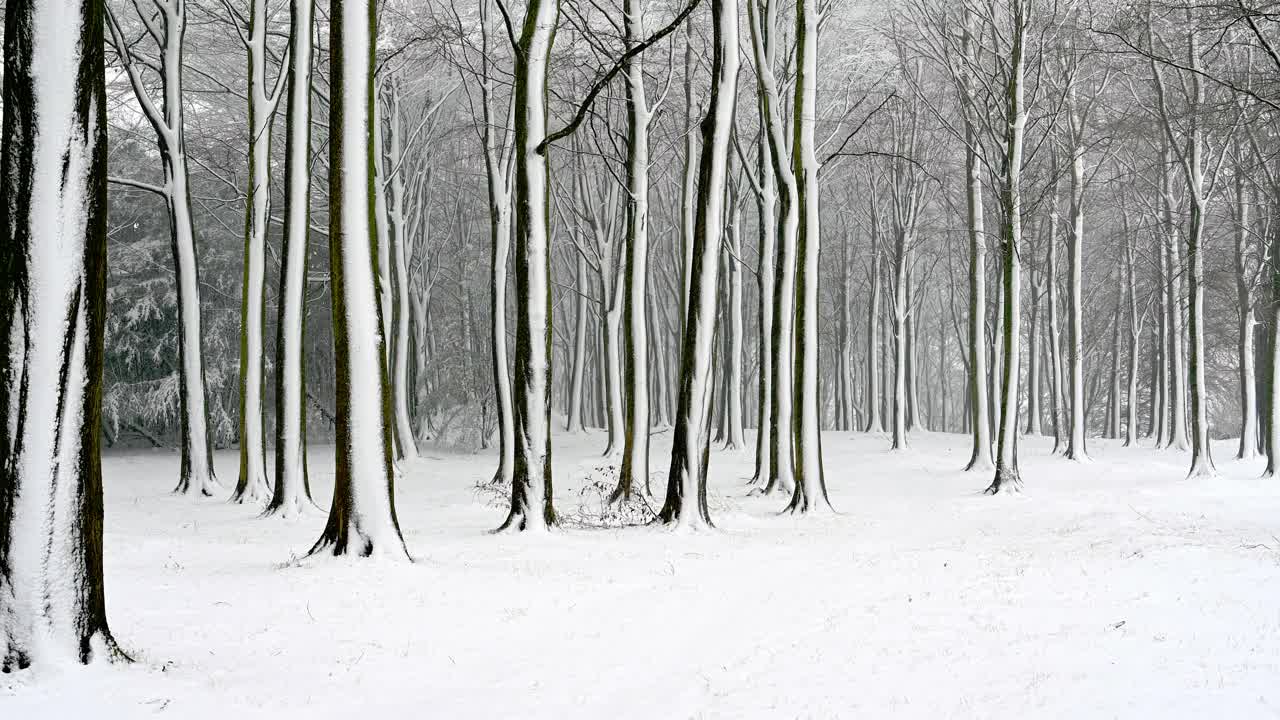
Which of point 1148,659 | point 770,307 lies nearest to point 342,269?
point 1148,659

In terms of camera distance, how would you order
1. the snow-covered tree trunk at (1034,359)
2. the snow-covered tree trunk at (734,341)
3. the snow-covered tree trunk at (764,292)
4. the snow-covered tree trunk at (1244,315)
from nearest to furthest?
the snow-covered tree trunk at (764,292), the snow-covered tree trunk at (1244,315), the snow-covered tree trunk at (734,341), the snow-covered tree trunk at (1034,359)

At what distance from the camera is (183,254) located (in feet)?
45.3

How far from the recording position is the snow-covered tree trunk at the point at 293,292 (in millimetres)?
11359

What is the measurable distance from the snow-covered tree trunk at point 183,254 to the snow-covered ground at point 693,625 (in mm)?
3293

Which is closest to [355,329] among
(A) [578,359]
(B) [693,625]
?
(B) [693,625]

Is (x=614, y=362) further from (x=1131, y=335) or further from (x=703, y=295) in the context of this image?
(x=1131, y=335)

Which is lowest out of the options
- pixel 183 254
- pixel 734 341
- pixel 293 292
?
pixel 734 341

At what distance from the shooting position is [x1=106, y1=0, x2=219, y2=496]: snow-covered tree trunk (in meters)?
13.7

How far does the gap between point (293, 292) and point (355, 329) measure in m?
5.02

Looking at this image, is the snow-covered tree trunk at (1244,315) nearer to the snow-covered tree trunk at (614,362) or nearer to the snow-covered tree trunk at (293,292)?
the snow-covered tree trunk at (614,362)

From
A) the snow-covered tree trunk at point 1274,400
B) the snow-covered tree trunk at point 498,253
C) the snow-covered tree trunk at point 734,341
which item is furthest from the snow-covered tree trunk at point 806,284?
the snow-covered tree trunk at point 1274,400

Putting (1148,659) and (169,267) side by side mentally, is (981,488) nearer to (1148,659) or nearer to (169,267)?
(1148,659)

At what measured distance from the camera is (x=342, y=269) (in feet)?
24.5

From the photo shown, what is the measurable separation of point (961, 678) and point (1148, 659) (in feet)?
A: 3.37
